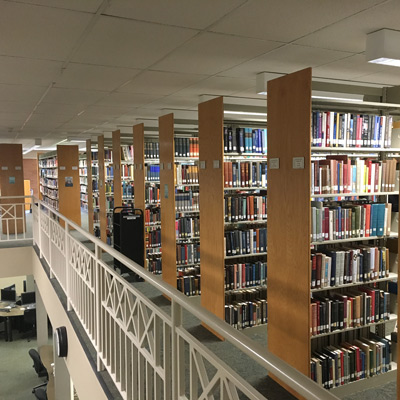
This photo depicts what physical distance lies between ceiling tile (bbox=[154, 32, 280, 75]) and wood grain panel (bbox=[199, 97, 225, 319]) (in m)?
0.56

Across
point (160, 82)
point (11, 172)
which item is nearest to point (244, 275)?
point (160, 82)

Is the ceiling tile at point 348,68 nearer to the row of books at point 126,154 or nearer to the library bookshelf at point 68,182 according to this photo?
the row of books at point 126,154

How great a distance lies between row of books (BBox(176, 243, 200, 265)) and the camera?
17.2ft

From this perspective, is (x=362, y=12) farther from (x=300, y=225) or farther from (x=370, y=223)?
(x=370, y=223)

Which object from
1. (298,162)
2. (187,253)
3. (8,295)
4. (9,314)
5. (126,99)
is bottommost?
(9,314)

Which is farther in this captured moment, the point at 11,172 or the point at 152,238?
the point at 11,172

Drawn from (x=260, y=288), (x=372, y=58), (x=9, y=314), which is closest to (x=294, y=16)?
(x=372, y=58)

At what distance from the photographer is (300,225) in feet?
9.39

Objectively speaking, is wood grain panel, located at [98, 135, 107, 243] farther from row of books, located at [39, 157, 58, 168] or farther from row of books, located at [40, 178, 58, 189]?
row of books, located at [40, 178, 58, 189]

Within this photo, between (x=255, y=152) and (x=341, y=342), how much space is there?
2171 millimetres

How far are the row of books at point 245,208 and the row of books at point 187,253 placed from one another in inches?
44.1

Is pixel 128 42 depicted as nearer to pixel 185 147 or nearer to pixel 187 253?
pixel 185 147

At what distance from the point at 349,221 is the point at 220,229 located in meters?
1.20

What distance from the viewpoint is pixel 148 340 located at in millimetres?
1994
